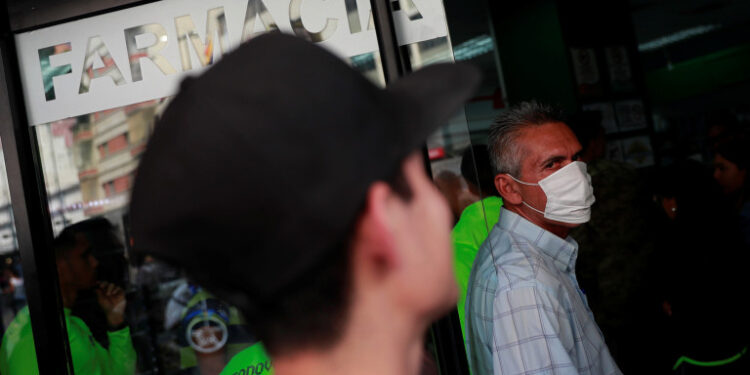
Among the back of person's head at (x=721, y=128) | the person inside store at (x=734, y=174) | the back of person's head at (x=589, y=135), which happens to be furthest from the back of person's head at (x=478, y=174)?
the back of person's head at (x=721, y=128)

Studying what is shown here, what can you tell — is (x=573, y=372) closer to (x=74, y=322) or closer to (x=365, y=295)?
(x=365, y=295)

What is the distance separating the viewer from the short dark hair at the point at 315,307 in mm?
698

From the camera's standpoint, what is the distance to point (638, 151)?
5695mm

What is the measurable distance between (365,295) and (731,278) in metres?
2.77

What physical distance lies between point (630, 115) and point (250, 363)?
4.32 m

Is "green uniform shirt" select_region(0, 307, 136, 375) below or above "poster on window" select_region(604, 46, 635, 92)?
below

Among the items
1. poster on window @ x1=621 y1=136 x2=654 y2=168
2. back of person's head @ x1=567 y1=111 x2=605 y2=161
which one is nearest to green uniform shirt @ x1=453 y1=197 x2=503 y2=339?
back of person's head @ x1=567 y1=111 x2=605 y2=161

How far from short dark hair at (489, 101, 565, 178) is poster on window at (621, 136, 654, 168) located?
3.30 meters

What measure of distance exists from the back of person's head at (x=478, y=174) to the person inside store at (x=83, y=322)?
1.55 meters

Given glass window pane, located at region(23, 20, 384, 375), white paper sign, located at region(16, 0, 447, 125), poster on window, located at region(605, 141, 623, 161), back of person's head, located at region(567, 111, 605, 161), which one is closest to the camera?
white paper sign, located at region(16, 0, 447, 125)

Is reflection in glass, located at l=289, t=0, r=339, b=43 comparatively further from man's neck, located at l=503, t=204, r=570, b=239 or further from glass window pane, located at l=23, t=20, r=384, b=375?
man's neck, located at l=503, t=204, r=570, b=239

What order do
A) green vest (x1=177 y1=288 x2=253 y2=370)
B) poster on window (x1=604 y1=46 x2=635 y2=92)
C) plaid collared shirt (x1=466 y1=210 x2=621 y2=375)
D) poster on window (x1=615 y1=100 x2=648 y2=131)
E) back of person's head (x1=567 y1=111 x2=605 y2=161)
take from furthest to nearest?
poster on window (x1=604 y1=46 x2=635 y2=92)
poster on window (x1=615 y1=100 x2=648 y2=131)
back of person's head (x1=567 y1=111 x2=605 y2=161)
green vest (x1=177 y1=288 x2=253 y2=370)
plaid collared shirt (x1=466 y1=210 x2=621 y2=375)

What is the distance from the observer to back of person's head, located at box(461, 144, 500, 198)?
245 cm

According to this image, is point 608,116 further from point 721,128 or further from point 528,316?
point 528,316
